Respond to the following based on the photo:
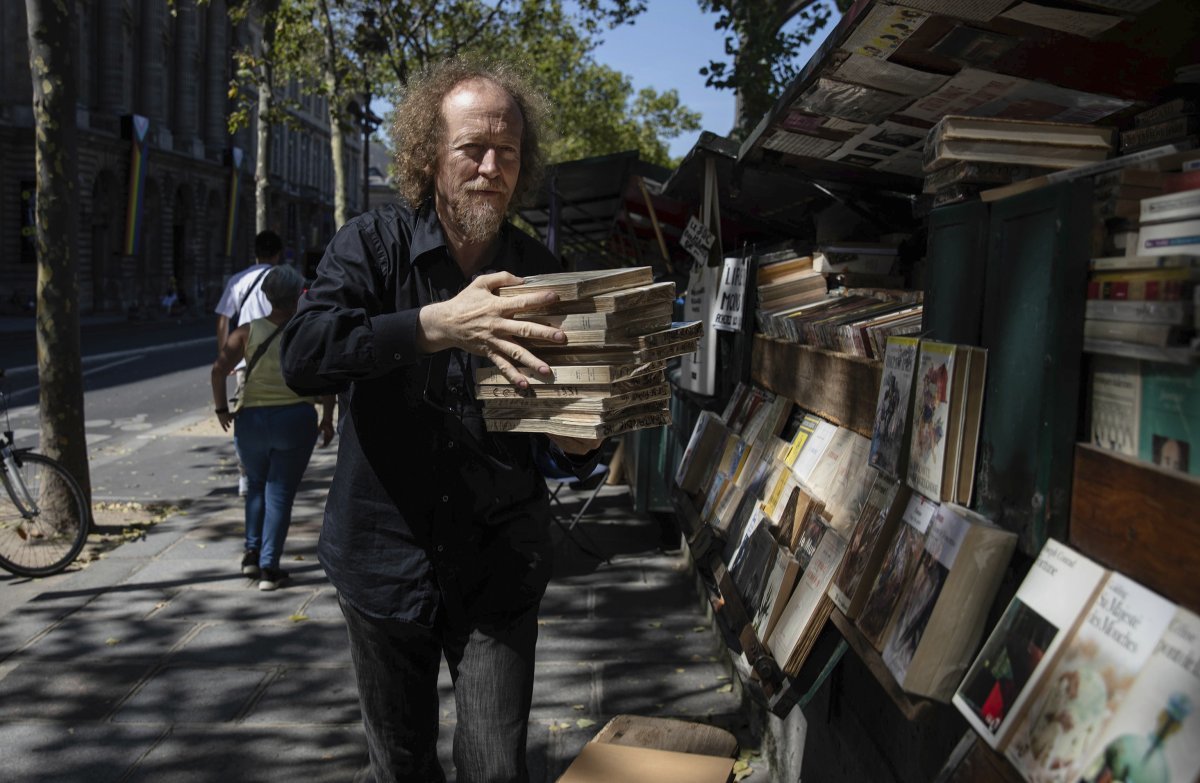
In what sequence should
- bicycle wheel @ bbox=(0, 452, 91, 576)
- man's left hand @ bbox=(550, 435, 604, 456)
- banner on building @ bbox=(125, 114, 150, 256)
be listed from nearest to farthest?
man's left hand @ bbox=(550, 435, 604, 456), bicycle wheel @ bbox=(0, 452, 91, 576), banner on building @ bbox=(125, 114, 150, 256)

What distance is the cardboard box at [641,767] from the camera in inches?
123

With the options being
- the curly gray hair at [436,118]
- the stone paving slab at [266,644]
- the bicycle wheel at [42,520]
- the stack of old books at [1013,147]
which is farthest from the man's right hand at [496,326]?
the bicycle wheel at [42,520]

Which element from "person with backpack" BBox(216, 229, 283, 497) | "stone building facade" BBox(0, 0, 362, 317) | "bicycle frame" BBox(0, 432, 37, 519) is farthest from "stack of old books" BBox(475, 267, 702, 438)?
"stone building facade" BBox(0, 0, 362, 317)

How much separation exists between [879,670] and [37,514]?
6188 millimetres

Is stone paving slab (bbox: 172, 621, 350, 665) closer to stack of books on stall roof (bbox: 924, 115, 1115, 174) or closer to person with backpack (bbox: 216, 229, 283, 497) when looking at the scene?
person with backpack (bbox: 216, 229, 283, 497)

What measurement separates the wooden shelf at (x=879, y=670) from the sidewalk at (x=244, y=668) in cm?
184

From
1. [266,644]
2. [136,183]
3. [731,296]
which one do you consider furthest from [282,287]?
[136,183]

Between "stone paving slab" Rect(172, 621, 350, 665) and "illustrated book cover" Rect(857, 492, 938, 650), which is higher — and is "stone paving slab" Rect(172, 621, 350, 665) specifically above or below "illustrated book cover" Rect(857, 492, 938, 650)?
below

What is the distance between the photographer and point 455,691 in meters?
2.54

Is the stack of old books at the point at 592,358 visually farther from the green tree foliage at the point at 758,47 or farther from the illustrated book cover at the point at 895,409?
the green tree foliage at the point at 758,47

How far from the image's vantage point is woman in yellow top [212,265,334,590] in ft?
19.8

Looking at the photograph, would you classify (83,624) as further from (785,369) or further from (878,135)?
(878,135)

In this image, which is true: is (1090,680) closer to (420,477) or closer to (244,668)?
(420,477)

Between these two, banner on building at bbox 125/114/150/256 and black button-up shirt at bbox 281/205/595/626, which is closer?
black button-up shirt at bbox 281/205/595/626
